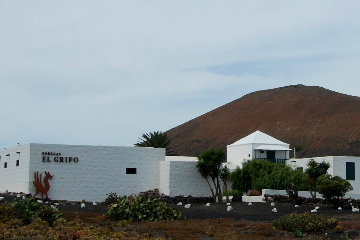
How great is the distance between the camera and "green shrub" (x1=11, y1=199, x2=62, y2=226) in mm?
19156

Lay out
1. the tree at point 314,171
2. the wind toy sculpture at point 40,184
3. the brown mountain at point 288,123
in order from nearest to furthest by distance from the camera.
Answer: the tree at point 314,171, the wind toy sculpture at point 40,184, the brown mountain at point 288,123

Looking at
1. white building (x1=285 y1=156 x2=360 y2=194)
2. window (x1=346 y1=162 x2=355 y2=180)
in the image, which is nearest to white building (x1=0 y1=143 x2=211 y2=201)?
white building (x1=285 y1=156 x2=360 y2=194)

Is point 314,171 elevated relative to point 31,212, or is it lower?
elevated

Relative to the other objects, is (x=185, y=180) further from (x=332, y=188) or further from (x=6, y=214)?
(x=6, y=214)

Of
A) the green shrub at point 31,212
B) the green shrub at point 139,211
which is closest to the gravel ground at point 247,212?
the green shrub at point 139,211

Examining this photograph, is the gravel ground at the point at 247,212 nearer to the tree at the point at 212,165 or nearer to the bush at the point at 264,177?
the tree at the point at 212,165

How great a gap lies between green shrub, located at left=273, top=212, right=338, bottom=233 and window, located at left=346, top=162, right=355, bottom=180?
1016 inches

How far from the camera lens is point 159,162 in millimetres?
39344

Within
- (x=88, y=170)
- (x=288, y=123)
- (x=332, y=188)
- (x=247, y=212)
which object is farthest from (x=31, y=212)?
(x=288, y=123)

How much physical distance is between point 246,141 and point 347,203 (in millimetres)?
20304

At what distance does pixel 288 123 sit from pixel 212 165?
227ft

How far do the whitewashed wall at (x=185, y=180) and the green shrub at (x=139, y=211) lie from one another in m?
15.8

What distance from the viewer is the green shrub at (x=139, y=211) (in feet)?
70.5

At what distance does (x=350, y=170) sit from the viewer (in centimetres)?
4278
